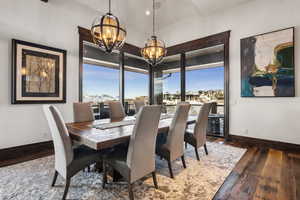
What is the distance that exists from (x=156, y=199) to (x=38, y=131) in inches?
117

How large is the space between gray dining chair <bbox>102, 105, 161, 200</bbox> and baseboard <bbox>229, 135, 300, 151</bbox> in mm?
3032

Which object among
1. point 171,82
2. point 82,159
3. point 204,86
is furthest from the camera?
point 171,82

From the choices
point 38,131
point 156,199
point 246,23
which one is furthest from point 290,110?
point 38,131

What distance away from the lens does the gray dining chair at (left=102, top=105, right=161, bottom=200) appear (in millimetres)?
1633

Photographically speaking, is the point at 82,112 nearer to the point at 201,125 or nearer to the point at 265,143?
the point at 201,125

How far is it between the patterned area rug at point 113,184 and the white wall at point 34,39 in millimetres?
A: 797

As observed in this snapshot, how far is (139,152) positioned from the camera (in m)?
1.71

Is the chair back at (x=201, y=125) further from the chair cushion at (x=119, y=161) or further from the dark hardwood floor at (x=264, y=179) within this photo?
the chair cushion at (x=119, y=161)

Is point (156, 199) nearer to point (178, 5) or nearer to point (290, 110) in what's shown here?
point (290, 110)

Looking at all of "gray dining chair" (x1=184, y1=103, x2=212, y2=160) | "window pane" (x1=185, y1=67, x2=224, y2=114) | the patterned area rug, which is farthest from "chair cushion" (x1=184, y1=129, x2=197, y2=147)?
"window pane" (x1=185, y1=67, x2=224, y2=114)

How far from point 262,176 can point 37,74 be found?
4420mm

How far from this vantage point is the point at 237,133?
4.01m

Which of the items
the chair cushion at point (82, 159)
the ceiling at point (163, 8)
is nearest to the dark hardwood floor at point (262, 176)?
the chair cushion at point (82, 159)

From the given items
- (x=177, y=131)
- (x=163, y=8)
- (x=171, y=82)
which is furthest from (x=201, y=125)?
(x=163, y=8)
